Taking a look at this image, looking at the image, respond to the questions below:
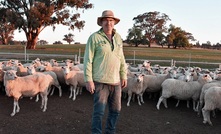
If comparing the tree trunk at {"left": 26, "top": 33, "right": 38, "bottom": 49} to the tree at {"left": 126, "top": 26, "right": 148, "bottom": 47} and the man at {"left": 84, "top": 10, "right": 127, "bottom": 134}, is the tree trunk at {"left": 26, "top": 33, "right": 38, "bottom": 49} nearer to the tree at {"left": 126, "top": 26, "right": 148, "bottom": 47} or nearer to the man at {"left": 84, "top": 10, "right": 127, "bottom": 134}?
the man at {"left": 84, "top": 10, "right": 127, "bottom": 134}

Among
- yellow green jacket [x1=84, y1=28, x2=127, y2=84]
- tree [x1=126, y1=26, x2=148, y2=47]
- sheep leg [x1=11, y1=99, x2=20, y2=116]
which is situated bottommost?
sheep leg [x1=11, y1=99, x2=20, y2=116]

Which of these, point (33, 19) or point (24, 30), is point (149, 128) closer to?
point (33, 19)

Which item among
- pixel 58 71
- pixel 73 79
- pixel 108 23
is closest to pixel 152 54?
pixel 58 71

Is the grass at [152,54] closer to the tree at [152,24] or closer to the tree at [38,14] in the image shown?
the tree at [38,14]

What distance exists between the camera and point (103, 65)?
371 cm

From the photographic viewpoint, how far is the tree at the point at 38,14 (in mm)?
27344

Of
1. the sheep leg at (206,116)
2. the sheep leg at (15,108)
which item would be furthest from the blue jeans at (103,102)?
the sheep leg at (15,108)

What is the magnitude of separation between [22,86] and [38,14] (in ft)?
73.5

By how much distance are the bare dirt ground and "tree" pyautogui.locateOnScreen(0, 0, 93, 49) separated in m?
21.5

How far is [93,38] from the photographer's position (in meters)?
3.66

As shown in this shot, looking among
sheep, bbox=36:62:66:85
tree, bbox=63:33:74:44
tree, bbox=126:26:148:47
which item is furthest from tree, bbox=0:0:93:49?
tree, bbox=63:33:74:44

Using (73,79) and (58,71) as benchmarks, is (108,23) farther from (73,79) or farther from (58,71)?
(58,71)

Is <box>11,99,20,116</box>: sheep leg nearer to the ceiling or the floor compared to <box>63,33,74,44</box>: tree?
nearer to the floor

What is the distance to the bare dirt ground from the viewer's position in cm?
538
